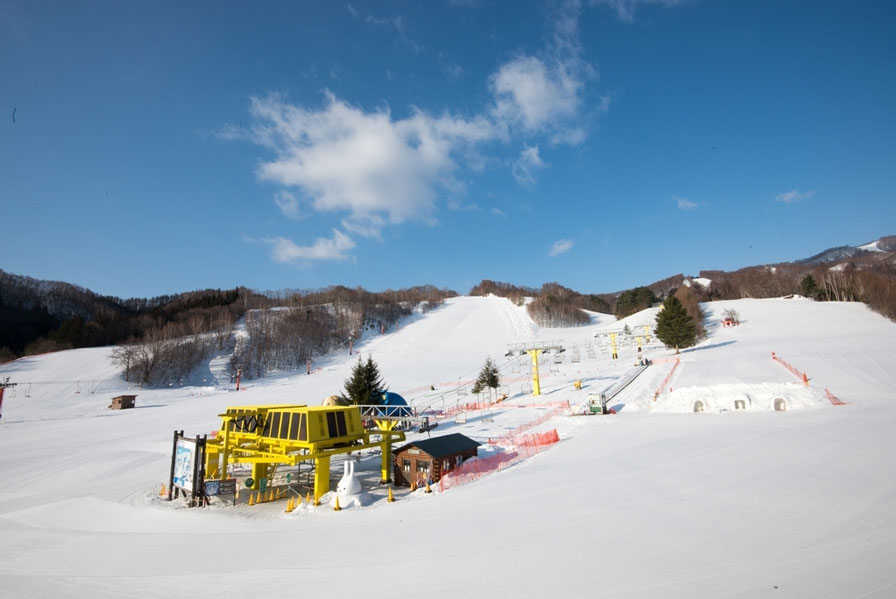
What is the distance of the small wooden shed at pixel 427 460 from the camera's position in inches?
699

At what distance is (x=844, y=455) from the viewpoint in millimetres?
14289

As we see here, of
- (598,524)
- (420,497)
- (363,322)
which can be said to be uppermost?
(363,322)

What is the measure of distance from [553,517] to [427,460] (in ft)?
27.1

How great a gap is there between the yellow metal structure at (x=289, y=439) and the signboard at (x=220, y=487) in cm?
81

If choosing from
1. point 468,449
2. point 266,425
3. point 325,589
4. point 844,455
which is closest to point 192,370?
point 266,425

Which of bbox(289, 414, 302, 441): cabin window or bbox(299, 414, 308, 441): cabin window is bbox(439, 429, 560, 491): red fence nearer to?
bbox(299, 414, 308, 441): cabin window

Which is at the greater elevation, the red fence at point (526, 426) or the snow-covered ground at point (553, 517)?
the snow-covered ground at point (553, 517)

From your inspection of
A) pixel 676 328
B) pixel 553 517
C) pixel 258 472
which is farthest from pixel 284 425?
pixel 676 328

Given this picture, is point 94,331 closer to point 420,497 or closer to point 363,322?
point 363,322

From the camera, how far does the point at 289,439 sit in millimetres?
17188

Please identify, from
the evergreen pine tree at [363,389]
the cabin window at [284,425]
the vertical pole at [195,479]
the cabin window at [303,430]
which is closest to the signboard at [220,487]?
the vertical pole at [195,479]

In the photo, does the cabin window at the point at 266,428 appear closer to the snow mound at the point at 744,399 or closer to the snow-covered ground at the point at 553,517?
the snow-covered ground at the point at 553,517

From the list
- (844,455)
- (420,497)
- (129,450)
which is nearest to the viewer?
(844,455)

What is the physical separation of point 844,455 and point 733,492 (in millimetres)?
6357
